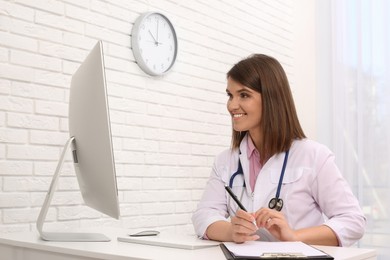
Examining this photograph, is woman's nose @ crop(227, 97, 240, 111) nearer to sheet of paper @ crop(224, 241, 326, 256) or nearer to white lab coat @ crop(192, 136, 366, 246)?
white lab coat @ crop(192, 136, 366, 246)

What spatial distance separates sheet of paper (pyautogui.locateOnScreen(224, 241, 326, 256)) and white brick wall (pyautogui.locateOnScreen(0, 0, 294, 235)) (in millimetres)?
1235

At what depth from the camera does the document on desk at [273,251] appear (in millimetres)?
1261

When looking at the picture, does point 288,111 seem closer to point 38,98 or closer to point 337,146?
point 38,98

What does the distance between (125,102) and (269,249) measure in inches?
66.2

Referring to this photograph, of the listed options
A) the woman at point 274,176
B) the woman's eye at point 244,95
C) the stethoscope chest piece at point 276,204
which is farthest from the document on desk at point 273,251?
the woman's eye at point 244,95

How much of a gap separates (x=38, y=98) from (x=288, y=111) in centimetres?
120

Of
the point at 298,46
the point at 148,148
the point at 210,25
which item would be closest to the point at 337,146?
the point at 298,46

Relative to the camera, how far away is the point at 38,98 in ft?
7.97

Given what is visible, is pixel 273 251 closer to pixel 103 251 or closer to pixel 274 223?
pixel 274 223

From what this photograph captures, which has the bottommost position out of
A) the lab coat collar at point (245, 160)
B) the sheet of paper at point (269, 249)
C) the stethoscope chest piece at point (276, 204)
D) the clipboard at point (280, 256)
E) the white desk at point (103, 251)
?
the white desk at point (103, 251)

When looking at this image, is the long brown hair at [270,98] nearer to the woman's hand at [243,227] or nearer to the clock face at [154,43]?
the woman's hand at [243,227]

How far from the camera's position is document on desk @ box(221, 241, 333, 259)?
4.14 feet

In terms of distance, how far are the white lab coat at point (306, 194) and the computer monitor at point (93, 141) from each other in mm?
457

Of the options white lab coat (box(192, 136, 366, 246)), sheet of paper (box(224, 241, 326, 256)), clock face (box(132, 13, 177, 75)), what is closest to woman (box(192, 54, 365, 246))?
white lab coat (box(192, 136, 366, 246))
